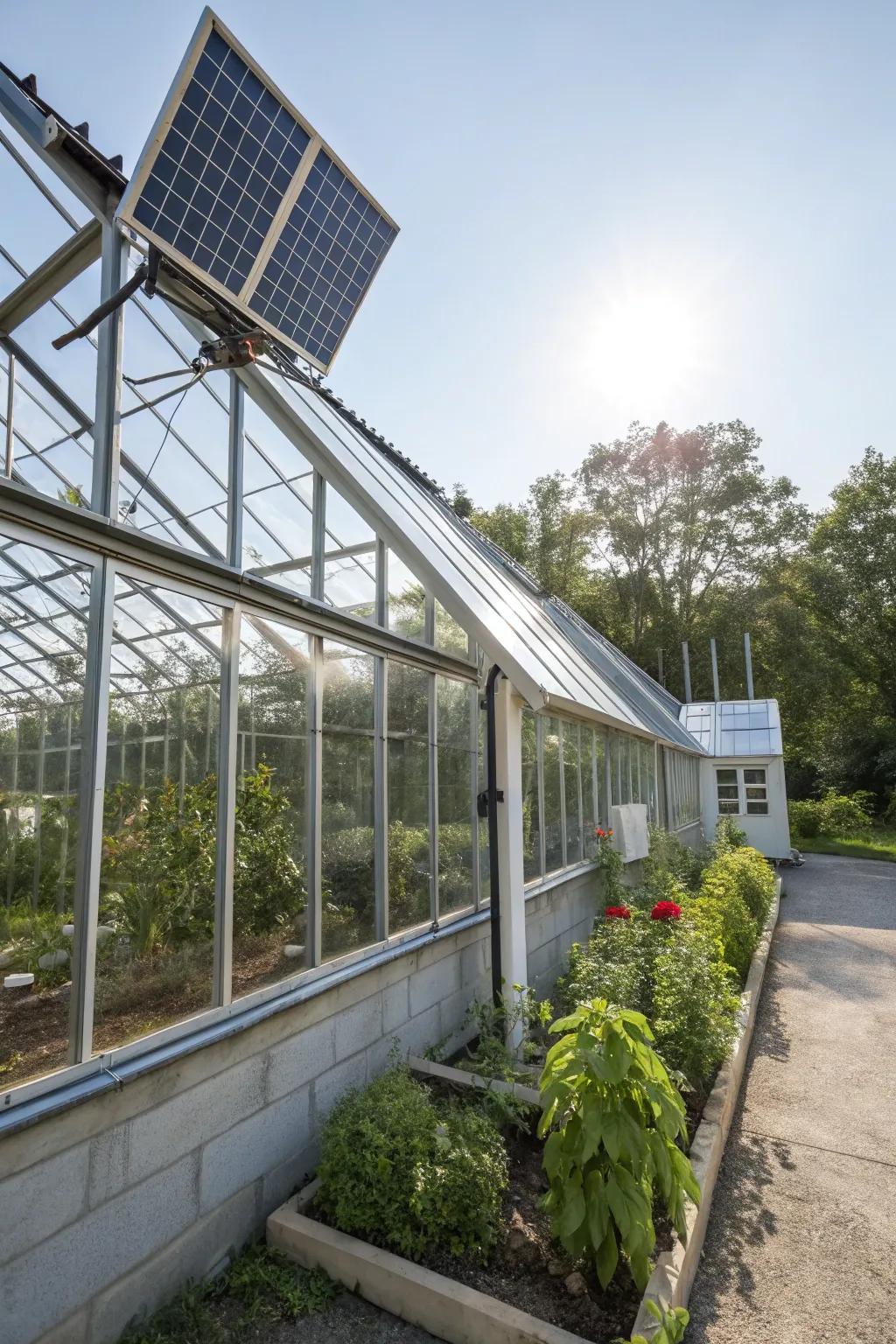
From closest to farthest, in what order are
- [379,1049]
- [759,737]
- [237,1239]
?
[237,1239], [379,1049], [759,737]

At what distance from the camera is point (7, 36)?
119 inches

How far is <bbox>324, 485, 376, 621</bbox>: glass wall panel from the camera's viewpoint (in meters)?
4.41

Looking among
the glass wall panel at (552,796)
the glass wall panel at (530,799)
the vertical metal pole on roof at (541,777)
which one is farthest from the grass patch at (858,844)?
the glass wall panel at (530,799)

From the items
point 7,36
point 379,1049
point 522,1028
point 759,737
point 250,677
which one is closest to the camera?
point 7,36

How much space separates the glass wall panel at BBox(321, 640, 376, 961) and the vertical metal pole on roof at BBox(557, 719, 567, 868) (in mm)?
3217

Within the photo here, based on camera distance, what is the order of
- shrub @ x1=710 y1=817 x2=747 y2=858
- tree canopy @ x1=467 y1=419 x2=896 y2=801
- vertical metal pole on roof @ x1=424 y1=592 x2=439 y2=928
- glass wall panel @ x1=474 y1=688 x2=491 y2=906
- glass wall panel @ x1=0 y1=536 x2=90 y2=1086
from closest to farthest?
glass wall panel @ x1=0 y1=536 x2=90 y2=1086
vertical metal pole on roof @ x1=424 y1=592 x2=439 y2=928
glass wall panel @ x1=474 y1=688 x2=491 y2=906
shrub @ x1=710 y1=817 x2=747 y2=858
tree canopy @ x1=467 y1=419 x2=896 y2=801

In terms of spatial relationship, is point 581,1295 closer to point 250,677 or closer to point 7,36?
point 250,677

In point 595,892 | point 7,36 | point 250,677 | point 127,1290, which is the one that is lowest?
point 127,1290

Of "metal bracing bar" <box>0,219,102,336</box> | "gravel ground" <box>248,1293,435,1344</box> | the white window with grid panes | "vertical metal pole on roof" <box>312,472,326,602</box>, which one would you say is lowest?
"gravel ground" <box>248,1293,435,1344</box>

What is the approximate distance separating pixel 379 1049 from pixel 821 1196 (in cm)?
258

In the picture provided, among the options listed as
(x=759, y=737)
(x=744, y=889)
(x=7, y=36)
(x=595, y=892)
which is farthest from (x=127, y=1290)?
(x=759, y=737)

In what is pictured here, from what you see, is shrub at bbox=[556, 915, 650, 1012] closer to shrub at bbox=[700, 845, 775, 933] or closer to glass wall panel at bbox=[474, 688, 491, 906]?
glass wall panel at bbox=[474, 688, 491, 906]

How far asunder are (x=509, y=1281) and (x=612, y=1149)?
0.84 meters

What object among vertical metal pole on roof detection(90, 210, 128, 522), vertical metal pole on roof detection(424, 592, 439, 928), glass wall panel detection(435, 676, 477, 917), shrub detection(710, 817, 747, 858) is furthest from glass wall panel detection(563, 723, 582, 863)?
vertical metal pole on roof detection(90, 210, 128, 522)
